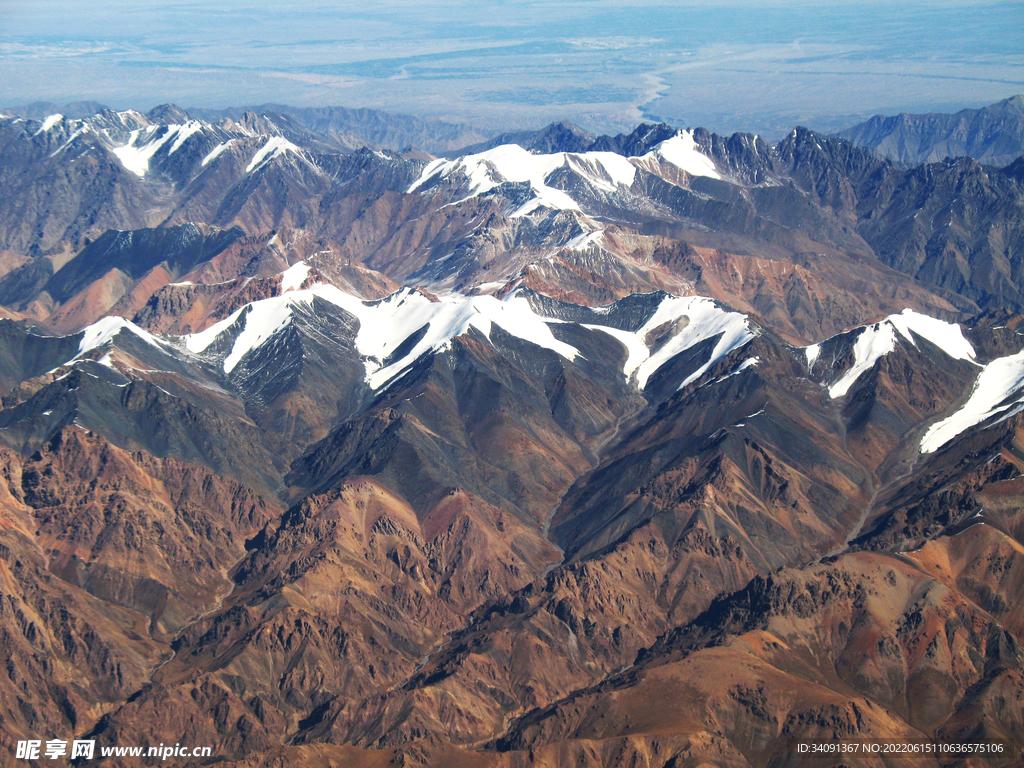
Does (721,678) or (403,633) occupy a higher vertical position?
(721,678)

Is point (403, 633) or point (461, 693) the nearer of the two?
point (461, 693)

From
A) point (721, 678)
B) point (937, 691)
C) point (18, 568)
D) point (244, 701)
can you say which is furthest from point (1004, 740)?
point (18, 568)

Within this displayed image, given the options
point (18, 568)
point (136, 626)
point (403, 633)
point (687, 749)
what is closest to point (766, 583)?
point (687, 749)

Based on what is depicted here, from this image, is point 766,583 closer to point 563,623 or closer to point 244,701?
point 563,623

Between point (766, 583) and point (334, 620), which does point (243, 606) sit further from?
point (766, 583)

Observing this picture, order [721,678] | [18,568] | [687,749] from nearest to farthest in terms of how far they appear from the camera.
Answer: [687,749] → [721,678] → [18,568]

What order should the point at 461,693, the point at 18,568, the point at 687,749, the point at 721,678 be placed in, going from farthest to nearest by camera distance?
1. the point at 18,568
2. the point at 461,693
3. the point at 721,678
4. the point at 687,749

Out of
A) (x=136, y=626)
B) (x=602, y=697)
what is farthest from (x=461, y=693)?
(x=136, y=626)

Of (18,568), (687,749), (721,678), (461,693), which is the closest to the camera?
(687,749)

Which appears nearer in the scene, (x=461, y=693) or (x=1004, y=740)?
(x=1004, y=740)
